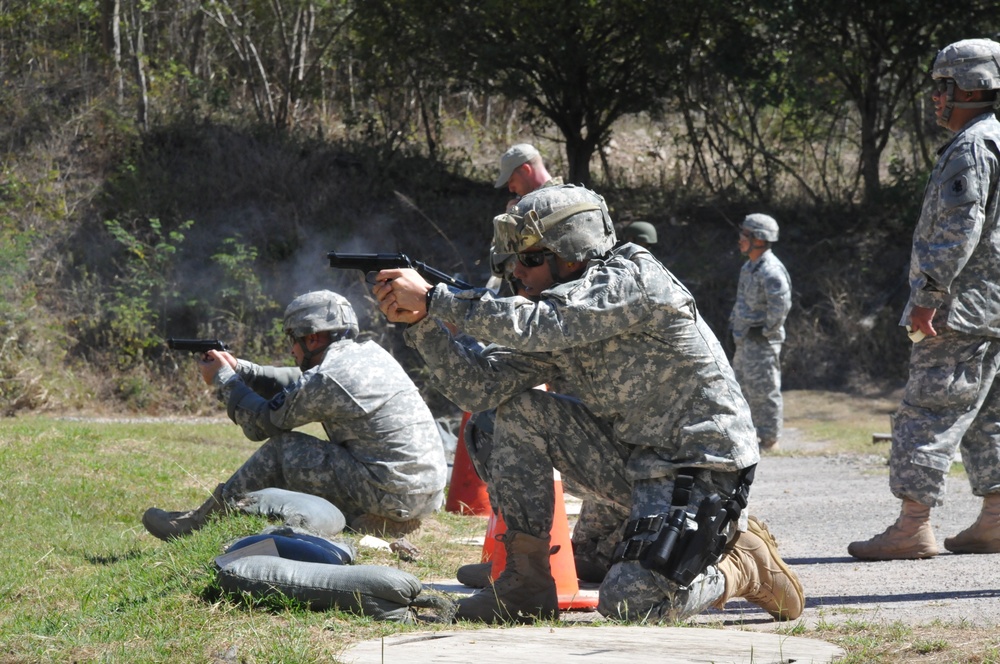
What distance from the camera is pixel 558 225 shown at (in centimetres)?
462

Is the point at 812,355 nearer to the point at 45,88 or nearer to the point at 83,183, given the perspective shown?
the point at 83,183

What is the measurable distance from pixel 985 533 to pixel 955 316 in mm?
1127

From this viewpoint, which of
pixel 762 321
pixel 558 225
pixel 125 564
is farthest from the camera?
pixel 762 321

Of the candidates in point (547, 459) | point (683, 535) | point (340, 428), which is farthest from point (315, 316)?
point (683, 535)

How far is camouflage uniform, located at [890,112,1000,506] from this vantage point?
18.5 ft

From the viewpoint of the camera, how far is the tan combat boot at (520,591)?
178 inches

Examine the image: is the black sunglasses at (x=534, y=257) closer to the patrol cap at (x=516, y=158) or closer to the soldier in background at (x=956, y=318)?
the soldier in background at (x=956, y=318)

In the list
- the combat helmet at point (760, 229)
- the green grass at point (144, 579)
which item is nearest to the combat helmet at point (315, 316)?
the green grass at point (144, 579)

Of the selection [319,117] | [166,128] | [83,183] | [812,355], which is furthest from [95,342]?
[812,355]

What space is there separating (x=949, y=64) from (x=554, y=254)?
7.78ft

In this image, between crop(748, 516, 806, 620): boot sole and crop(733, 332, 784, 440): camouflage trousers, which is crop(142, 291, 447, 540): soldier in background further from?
crop(733, 332, 784, 440): camouflage trousers

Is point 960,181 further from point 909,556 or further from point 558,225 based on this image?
point 558,225

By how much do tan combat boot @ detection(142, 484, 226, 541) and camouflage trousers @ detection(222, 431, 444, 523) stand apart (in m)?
0.17

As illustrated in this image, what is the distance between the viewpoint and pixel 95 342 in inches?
637
